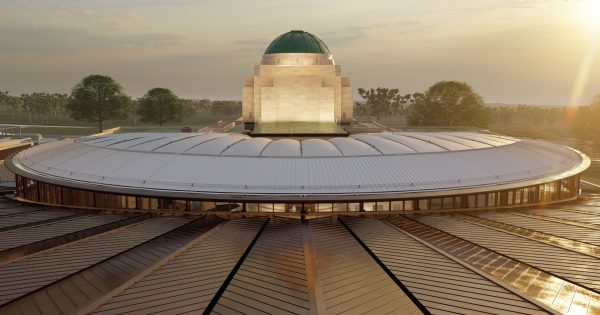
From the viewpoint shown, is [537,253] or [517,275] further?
[537,253]

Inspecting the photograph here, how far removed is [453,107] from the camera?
108m

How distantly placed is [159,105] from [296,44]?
6905 centimetres

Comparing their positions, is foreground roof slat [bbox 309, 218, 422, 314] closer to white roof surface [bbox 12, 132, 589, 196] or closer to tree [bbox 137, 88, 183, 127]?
white roof surface [bbox 12, 132, 589, 196]

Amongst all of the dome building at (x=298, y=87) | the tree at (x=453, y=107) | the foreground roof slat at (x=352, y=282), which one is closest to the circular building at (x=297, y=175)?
the foreground roof slat at (x=352, y=282)

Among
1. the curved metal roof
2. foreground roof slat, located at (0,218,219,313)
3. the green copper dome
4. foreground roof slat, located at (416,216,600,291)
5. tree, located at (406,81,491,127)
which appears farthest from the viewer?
tree, located at (406,81,491,127)

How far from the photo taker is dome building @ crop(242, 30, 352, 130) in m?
48.6

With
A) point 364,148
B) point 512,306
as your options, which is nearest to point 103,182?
point 364,148

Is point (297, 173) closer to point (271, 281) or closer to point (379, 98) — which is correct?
point (271, 281)

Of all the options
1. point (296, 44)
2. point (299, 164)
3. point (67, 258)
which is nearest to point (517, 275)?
point (299, 164)

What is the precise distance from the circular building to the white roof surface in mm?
67

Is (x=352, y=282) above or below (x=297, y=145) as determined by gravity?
below

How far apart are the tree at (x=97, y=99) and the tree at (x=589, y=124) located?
10640 cm

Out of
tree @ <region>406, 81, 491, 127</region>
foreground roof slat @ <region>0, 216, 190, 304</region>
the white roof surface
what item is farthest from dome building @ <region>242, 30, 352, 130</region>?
tree @ <region>406, 81, 491, 127</region>

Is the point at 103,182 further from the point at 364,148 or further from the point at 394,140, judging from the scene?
the point at 394,140
